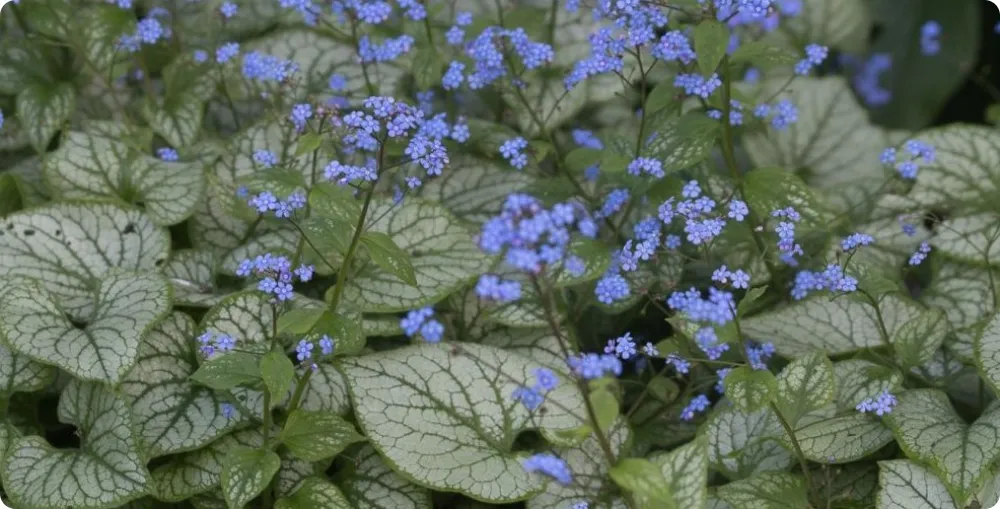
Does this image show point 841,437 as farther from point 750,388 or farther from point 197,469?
point 197,469

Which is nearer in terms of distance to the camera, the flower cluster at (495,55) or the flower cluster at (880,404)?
the flower cluster at (880,404)

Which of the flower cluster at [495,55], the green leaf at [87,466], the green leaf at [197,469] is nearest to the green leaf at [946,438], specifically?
the flower cluster at [495,55]

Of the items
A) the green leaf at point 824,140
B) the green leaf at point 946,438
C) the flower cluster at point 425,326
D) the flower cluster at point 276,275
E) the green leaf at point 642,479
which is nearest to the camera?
the green leaf at point 642,479

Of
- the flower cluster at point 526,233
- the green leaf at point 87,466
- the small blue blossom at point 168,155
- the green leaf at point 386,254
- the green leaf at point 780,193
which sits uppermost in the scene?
the green leaf at point 780,193

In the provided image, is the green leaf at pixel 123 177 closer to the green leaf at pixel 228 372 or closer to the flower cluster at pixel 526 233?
the green leaf at pixel 228 372

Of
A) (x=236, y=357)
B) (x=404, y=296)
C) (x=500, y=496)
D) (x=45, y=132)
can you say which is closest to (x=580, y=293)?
(x=404, y=296)

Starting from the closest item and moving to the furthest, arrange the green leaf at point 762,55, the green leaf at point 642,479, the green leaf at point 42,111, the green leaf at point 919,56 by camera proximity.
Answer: the green leaf at point 642,479, the green leaf at point 762,55, the green leaf at point 42,111, the green leaf at point 919,56

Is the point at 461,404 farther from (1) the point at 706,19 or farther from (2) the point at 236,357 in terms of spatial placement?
(1) the point at 706,19
